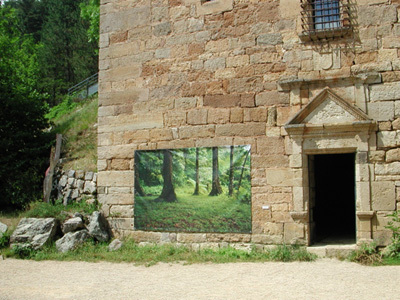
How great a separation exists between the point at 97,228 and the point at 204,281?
10.4 ft

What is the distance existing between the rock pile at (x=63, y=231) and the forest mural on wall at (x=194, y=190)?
0.77 m

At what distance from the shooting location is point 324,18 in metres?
7.34

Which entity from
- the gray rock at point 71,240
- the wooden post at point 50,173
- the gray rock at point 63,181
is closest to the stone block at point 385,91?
the gray rock at point 71,240

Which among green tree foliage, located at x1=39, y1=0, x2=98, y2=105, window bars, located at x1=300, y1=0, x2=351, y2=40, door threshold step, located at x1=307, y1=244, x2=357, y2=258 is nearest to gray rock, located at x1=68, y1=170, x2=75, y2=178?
door threshold step, located at x1=307, y1=244, x2=357, y2=258

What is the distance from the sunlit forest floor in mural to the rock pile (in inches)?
30.1

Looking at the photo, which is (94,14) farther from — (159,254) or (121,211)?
(159,254)

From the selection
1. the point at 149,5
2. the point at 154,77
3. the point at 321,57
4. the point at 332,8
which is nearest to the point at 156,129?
the point at 154,77

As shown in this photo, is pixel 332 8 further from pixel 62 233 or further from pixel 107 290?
pixel 62 233

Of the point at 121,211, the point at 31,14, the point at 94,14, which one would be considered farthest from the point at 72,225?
the point at 31,14

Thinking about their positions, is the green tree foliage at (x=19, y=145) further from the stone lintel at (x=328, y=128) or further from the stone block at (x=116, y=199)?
the stone lintel at (x=328, y=128)

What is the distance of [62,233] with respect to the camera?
8.43m

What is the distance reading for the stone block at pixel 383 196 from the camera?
6.62 m

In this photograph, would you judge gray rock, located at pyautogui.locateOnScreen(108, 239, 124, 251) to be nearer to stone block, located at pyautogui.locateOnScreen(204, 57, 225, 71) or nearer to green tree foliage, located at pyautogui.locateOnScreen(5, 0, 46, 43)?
stone block, located at pyautogui.locateOnScreen(204, 57, 225, 71)

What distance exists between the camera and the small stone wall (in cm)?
908
